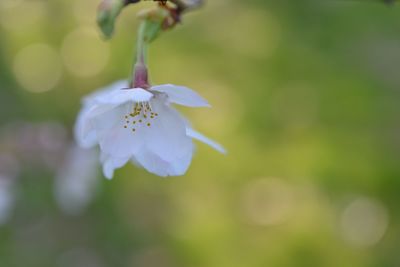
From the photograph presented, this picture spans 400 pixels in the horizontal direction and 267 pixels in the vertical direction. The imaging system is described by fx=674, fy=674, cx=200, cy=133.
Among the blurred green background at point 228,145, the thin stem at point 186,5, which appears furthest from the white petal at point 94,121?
the blurred green background at point 228,145

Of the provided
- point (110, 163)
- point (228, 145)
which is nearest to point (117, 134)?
point (110, 163)

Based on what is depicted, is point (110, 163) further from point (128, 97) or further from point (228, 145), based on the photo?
point (228, 145)

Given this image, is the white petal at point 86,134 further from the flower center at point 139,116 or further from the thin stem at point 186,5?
the thin stem at point 186,5

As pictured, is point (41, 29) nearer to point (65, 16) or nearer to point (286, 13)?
point (65, 16)

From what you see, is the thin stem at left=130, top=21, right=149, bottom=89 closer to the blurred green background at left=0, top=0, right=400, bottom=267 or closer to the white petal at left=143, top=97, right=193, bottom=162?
the white petal at left=143, top=97, right=193, bottom=162

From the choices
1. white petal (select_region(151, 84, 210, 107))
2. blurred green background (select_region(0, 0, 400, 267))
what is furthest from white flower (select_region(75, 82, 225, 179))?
blurred green background (select_region(0, 0, 400, 267))

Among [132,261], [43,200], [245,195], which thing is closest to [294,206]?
[245,195]

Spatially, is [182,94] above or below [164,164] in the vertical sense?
above
